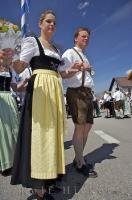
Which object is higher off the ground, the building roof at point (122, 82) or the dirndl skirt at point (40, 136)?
the building roof at point (122, 82)

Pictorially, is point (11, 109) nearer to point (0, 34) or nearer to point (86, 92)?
point (86, 92)

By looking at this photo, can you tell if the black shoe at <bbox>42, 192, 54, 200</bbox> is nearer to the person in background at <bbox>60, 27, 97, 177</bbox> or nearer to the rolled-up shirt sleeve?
the person in background at <bbox>60, 27, 97, 177</bbox>

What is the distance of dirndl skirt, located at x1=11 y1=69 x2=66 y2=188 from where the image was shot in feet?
13.2

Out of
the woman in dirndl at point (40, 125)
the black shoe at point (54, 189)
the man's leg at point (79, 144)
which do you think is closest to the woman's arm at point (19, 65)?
the woman in dirndl at point (40, 125)

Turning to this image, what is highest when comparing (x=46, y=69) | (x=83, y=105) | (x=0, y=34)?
(x=0, y=34)

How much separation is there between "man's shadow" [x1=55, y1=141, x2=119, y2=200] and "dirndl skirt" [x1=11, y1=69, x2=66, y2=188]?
345 mm

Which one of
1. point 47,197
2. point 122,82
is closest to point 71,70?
point 47,197

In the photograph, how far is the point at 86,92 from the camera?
5.41 m

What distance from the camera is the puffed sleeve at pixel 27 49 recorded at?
4.23m

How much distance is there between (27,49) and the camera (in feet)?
13.9

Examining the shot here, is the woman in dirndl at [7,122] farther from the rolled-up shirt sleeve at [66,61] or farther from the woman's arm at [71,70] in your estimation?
the woman's arm at [71,70]

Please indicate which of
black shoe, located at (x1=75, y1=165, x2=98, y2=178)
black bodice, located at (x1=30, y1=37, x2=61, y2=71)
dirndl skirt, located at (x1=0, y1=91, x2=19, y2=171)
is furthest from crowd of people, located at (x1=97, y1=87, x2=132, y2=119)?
black bodice, located at (x1=30, y1=37, x2=61, y2=71)

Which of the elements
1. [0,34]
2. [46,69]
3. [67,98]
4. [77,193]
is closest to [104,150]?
[67,98]

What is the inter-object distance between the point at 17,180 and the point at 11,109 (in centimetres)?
177
